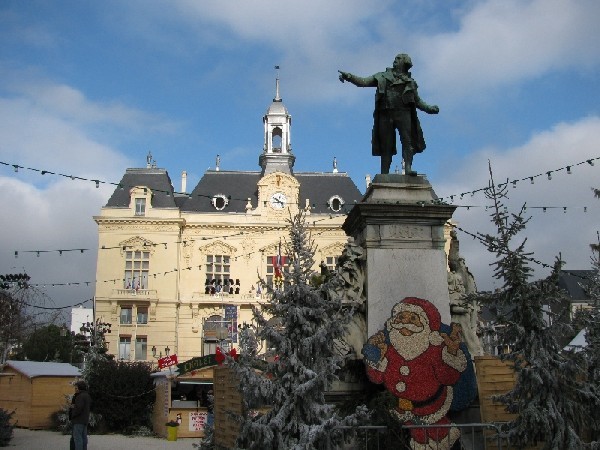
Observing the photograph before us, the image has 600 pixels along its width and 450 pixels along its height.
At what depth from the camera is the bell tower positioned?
50.6 m

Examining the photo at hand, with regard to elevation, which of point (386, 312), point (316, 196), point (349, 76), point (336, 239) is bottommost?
point (386, 312)

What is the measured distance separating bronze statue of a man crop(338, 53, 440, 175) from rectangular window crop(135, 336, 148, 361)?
36626 mm

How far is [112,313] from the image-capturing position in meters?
44.0

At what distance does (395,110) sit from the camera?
1070cm

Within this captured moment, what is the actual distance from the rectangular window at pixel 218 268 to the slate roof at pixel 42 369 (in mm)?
19598

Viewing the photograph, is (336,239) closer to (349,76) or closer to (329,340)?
(349,76)

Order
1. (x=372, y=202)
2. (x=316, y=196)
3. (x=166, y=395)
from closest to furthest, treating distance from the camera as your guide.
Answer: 1. (x=372, y=202)
2. (x=166, y=395)
3. (x=316, y=196)

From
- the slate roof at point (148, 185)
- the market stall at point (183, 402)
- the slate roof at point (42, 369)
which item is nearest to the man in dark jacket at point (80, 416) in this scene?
the market stall at point (183, 402)

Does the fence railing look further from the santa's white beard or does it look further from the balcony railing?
the balcony railing

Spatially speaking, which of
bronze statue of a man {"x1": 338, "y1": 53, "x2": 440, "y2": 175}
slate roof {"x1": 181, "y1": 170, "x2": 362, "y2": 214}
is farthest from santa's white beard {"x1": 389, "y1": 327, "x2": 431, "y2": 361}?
slate roof {"x1": 181, "y1": 170, "x2": 362, "y2": 214}

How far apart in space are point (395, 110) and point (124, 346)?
3730cm

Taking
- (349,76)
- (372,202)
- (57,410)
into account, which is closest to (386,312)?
(372,202)

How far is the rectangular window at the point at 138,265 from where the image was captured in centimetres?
4547

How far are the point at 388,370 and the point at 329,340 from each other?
2222 millimetres
